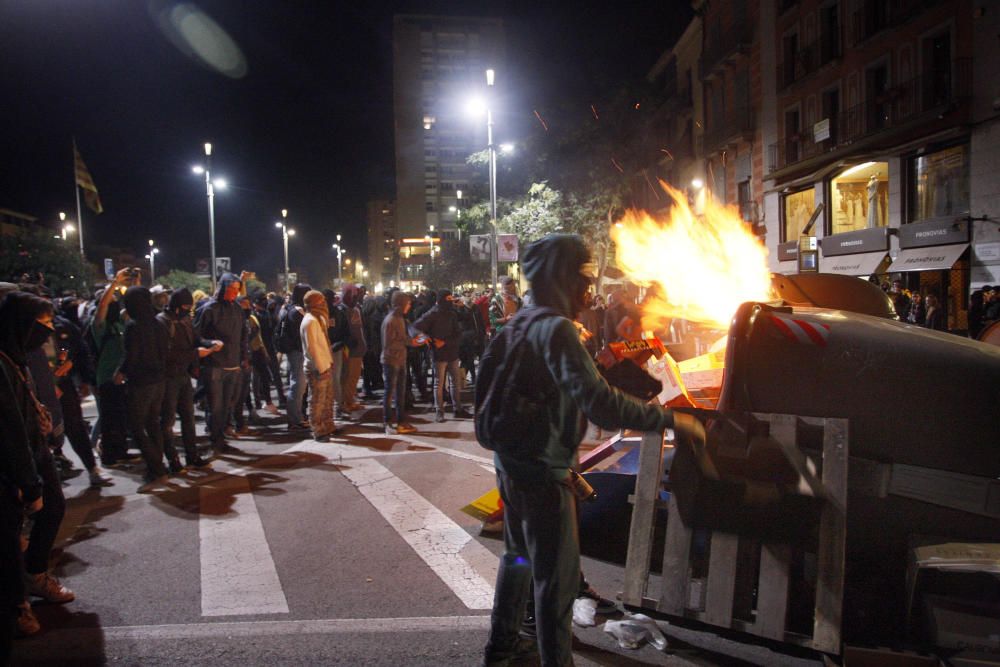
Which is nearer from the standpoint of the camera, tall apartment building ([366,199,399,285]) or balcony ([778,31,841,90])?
balcony ([778,31,841,90])

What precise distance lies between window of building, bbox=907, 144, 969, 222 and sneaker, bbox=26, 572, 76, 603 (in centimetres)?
2190

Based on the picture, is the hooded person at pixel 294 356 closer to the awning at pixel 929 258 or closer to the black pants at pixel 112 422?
the black pants at pixel 112 422

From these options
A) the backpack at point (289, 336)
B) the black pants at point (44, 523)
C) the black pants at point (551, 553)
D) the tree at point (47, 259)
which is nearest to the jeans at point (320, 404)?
the backpack at point (289, 336)

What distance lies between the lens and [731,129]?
2973 centimetres

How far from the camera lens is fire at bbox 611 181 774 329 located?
20.2 feet

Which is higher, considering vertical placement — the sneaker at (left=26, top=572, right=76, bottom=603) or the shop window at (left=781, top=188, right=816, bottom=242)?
the shop window at (left=781, top=188, right=816, bottom=242)

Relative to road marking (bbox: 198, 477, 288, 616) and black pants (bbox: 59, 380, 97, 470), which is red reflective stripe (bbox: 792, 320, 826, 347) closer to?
road marking (bbox: 198, 477, 288, 616)

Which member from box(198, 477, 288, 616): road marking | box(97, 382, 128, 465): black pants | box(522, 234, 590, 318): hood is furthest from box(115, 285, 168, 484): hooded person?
box(522, 234, 590, 318): hood

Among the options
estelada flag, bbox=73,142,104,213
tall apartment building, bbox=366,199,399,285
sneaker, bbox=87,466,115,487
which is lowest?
sneaker, bbox=87,466,115,487

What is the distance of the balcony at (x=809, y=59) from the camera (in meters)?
24.1

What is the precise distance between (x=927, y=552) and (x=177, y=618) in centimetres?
416

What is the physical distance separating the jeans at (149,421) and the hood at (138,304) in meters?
0.70

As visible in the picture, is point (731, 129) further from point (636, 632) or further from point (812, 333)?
point (636, 632)

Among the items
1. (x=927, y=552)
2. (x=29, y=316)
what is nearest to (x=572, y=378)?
(x=927, y=552)
